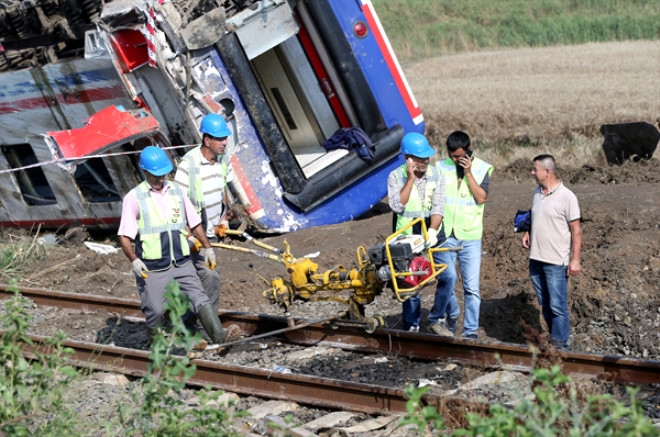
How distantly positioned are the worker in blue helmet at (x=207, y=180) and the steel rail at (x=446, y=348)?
0.63m

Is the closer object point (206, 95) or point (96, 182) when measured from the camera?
point (206, 95)

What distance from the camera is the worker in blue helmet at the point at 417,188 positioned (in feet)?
23.7

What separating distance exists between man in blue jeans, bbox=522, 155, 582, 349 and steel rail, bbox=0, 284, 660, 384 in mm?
575

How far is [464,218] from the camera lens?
7.48 meters

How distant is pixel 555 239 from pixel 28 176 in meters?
8.61

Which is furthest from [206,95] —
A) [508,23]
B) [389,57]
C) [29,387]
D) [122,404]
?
[508,23]

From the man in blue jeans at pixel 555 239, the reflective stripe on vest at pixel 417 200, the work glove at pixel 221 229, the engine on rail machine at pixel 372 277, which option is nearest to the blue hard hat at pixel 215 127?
the work glove at pixel 221 229

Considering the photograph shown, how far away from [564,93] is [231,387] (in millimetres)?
15950

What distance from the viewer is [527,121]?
17.9 metres

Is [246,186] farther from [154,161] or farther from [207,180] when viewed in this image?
[154,161]

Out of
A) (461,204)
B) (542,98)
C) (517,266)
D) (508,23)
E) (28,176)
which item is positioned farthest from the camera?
(508,23)

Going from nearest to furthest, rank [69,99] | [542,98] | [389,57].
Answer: [69,99] → [389,57] → [542,98]

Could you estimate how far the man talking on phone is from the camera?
24.2ft

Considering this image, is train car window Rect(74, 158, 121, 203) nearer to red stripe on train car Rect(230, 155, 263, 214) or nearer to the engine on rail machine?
red stripe on train car Rect(230, 155, 263, 214)
